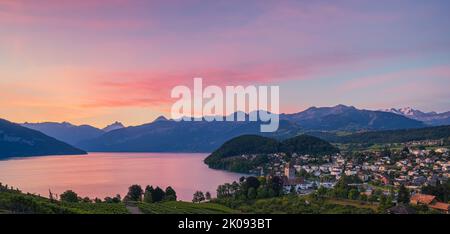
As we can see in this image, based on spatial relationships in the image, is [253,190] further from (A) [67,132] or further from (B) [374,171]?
(A) [67,132]

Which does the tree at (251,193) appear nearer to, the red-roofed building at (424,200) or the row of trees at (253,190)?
the row of trees at (253,190)

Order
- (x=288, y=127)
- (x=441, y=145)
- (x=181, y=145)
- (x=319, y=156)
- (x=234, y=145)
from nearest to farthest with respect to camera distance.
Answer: (x=441, y=145) < (x=319, y=156) < (x=234, y=145) < (x=288, y=127) < (x=181, y=145)

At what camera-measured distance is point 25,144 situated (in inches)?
3022

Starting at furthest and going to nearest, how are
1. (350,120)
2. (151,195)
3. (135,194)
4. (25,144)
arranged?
(350,120) → (25,144) → (135,194) → (151,195)

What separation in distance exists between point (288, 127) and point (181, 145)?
936 inches

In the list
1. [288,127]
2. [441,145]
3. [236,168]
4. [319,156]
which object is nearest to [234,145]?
[236,168]

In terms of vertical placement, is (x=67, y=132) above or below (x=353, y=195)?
above

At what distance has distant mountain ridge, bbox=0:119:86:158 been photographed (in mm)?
73562

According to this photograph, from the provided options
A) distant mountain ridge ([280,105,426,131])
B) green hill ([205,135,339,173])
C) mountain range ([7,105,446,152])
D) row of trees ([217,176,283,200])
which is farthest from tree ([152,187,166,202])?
distant mountain ridge ([280,105,426,131])

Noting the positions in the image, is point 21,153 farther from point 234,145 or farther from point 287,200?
point 287,200

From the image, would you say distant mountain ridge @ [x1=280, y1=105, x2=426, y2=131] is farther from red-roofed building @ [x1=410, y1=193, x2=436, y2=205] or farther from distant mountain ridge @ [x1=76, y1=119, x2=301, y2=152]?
red-roofed building @ [x1=410, y1=193, x2=436, y2=205]

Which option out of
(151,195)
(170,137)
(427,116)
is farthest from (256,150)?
(427,116)

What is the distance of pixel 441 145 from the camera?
37375 mm

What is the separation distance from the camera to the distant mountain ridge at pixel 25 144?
241 feet
